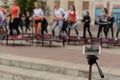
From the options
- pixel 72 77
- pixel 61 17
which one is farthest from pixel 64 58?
pixel 61 17

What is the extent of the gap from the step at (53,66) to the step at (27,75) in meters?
0.21

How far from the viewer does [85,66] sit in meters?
11.7

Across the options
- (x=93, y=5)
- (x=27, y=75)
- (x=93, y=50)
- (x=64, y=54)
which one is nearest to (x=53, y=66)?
(x=27, y=75)

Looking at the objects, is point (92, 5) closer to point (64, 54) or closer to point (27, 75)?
point (64, 54)

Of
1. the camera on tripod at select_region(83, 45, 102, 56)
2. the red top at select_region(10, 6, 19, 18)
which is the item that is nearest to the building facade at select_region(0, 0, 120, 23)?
the red top at select_region(10, 6, 19, 18)

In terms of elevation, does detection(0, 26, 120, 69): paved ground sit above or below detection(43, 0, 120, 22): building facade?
above

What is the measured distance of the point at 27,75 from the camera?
447 inches

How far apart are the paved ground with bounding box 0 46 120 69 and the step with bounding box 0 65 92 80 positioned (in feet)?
5.19

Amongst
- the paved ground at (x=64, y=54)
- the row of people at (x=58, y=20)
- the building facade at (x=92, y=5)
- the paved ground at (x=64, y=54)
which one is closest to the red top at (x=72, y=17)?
the row of people at (x=58, y=20)

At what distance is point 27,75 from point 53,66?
2.91 ft

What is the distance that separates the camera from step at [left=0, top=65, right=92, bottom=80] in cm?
1109

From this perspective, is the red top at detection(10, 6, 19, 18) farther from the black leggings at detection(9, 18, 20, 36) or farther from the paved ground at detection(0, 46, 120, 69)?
the paved ground at detection(0, 46, 120, 69)

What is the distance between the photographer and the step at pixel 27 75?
36.4ft

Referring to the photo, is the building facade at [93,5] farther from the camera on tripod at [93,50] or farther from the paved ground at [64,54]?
the camera on tripod at [93,50]
